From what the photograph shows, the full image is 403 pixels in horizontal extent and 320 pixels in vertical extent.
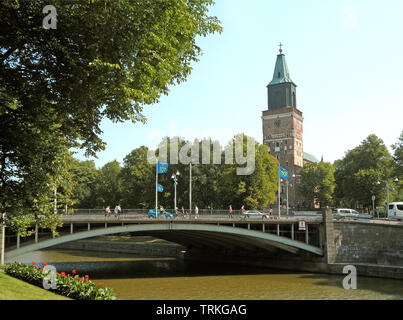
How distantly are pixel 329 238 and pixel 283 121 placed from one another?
5516 cm

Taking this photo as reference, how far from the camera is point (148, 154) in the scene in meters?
67.6

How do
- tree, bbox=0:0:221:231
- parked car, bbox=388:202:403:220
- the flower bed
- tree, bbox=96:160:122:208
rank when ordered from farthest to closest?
tree, bbox=96:160:122:208 < parked car, bbox=388:202:403:220 < the flower bed < tree, bbox=0:0:221:231

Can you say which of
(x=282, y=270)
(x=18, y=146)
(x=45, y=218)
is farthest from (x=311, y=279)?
(x=18, y=146)

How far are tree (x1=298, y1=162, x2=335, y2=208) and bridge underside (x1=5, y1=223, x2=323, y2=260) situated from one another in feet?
112

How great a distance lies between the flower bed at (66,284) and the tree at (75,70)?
11.0 feet

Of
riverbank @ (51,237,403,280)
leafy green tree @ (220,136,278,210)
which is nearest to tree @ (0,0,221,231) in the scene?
riverbank @ (51,237,403,280)

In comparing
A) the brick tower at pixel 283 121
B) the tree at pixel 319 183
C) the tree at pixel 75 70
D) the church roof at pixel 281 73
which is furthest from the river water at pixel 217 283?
the church roof at pixel 281 73

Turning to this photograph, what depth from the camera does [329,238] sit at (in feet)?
110

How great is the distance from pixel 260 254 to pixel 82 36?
1224 inches

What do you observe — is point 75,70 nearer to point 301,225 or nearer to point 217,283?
point 217,283

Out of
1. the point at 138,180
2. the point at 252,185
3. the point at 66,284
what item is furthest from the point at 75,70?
the point at 138,180

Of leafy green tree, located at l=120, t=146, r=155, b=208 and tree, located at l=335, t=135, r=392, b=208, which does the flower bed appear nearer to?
leafy green tree, located at l=120, t=146, r=155, b=208

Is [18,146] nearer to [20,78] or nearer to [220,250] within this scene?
[20,78]

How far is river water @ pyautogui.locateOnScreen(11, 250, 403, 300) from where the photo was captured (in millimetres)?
24406
